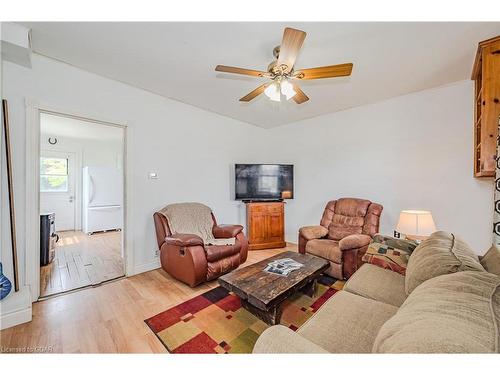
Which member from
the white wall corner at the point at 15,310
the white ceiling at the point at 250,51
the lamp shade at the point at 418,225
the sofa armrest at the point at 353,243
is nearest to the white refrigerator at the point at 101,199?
the white ceiling at the point at 250,51

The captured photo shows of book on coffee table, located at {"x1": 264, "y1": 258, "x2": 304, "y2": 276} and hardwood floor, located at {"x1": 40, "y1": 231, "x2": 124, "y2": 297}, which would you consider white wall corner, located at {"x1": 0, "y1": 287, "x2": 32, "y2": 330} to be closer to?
hardwood floor, located at {"x1": 40, "y1": 231, "x2": 124, "y2": 297}

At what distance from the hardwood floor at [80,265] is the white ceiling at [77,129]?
7.42 ft

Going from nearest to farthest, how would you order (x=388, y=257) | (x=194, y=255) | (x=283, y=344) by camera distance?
(x=283, y=344) < (x=388, y=257) < (x=194, y=255)

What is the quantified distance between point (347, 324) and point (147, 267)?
8.52 feet

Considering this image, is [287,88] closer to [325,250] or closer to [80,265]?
[325,250]

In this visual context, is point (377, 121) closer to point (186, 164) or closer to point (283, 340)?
point (186, 164)

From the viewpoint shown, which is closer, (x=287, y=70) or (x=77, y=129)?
(x=287, y=70)

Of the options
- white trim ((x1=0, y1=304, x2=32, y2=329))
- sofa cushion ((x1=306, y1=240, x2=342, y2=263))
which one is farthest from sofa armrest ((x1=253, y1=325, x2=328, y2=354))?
white trim ((x1=0, y1=304, x2=32, y2=329))

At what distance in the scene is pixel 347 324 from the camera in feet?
3.61

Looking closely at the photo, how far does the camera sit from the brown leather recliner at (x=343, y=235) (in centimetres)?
240

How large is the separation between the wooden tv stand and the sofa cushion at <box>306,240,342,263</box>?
114 centimetres

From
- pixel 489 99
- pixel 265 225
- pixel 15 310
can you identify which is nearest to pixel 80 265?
pixel 15 310

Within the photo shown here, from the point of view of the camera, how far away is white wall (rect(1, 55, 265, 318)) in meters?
1.98
